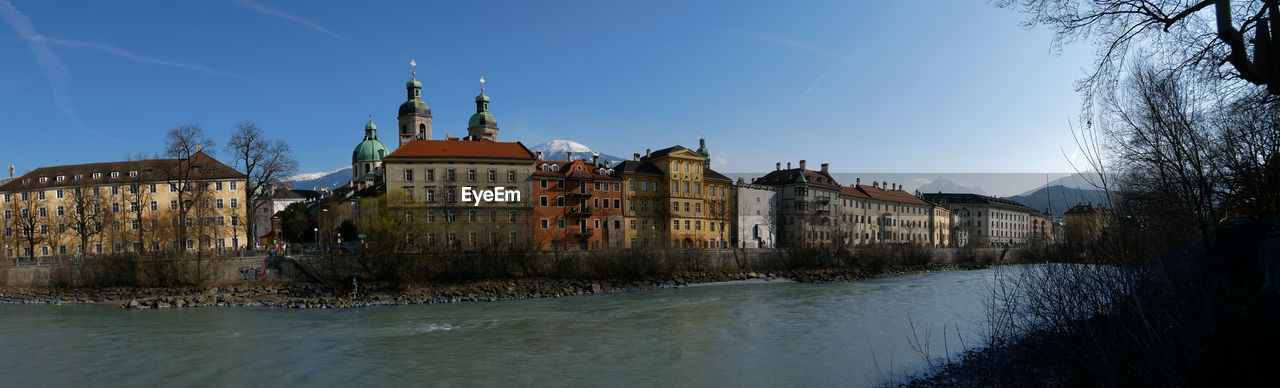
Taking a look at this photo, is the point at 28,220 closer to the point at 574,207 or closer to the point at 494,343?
the point at 574,207

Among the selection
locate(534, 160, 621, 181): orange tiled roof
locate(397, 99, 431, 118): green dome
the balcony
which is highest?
locate(397, 99, 431, 118): green dome

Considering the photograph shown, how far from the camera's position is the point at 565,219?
61750 millimetres

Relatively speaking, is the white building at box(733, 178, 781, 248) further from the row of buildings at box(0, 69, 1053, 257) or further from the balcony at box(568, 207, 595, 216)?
the balcony at box(568, 207, 595, 216)

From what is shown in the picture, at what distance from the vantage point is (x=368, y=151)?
382 ft

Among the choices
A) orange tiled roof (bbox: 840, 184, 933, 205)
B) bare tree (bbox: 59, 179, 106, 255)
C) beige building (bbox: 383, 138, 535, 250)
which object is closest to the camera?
bare tree (bbox: 59, 179, 106, 255)

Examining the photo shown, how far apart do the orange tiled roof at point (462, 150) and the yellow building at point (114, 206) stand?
14.4 metres

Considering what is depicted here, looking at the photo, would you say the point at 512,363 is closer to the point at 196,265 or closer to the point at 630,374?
the point at 630,374

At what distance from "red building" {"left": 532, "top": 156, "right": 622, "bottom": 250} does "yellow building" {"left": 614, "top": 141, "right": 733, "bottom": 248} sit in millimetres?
1960

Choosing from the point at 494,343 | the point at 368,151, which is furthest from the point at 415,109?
the point at 494,343

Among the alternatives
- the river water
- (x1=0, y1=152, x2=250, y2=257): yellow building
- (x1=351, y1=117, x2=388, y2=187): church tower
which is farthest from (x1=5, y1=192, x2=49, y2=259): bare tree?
(x1=351, y1=117, x2=388, y2=187): church tower

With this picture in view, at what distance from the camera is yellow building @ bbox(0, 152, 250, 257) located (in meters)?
51.8

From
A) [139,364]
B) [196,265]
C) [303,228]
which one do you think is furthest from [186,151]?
[139,364]

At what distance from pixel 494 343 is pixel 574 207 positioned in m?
38.2

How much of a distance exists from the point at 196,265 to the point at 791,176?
59.6 m
